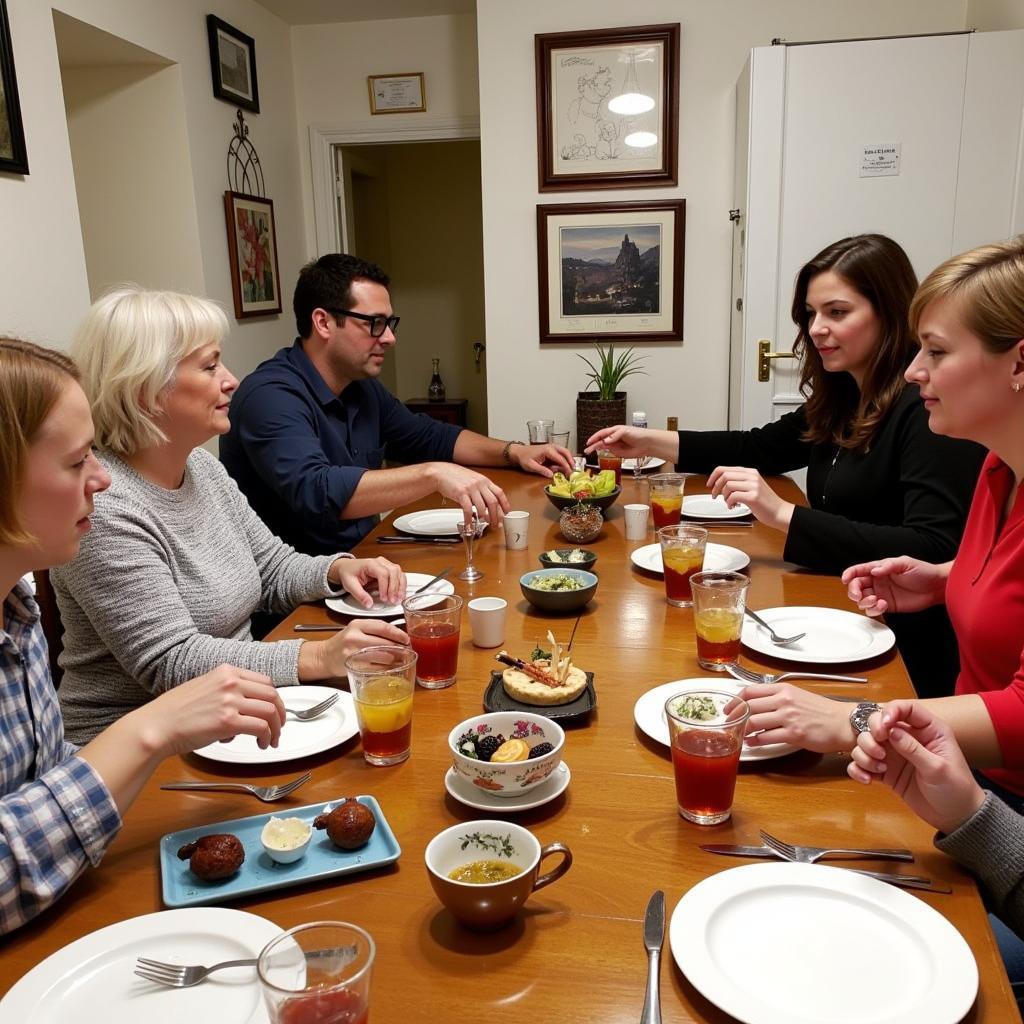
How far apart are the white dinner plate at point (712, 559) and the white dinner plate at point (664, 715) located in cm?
52

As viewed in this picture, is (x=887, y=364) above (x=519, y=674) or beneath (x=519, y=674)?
above

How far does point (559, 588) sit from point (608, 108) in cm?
293

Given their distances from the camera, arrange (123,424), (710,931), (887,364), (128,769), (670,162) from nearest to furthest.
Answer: (710,931)
(128,769)
(123,424)
(887,364)
(670,162)

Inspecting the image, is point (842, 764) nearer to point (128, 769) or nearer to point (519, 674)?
point (519, 674)

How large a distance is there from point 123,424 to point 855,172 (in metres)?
2.94

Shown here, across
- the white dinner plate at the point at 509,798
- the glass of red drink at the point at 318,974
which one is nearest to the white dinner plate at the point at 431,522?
the white dinner plate at the point at 509,798

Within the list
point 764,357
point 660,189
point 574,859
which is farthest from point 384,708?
point 660,189

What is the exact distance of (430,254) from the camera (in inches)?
268

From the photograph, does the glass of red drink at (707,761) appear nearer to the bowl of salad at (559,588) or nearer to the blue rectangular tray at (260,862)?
the blue rectangular tray at (260,862)

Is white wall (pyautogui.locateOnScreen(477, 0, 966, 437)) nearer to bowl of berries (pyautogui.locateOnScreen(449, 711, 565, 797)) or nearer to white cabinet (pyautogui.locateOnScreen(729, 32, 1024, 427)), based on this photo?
white cabinet (pyautogui.locateOnScreen(729, 32, 1024, 427))

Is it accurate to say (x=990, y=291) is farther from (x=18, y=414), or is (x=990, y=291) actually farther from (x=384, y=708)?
(x=18, y=414)

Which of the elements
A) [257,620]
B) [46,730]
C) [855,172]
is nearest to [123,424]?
[46,730]

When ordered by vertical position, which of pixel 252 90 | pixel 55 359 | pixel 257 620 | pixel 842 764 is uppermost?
pixel 252 90

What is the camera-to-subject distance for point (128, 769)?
3.28 feet
